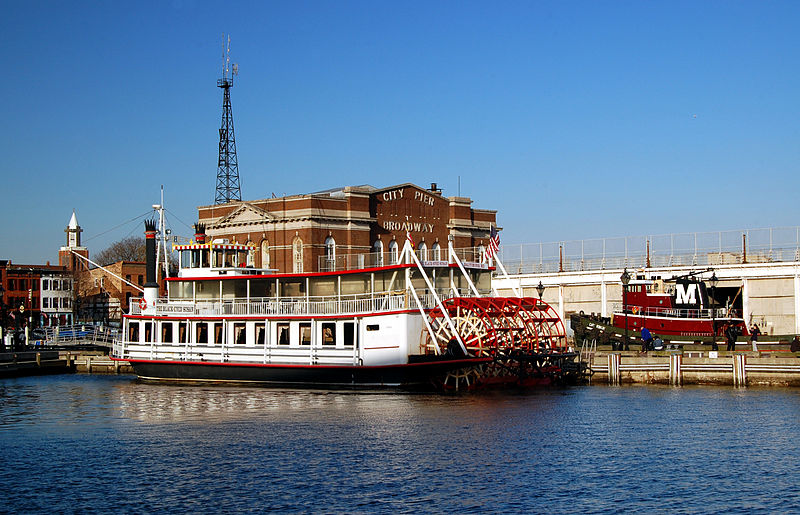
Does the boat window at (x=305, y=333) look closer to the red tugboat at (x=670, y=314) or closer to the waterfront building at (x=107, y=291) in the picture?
the red tugboat at (x=670, y=314)

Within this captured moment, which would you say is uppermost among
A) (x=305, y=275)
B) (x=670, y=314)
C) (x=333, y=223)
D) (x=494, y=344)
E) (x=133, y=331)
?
(x=333, y=223)

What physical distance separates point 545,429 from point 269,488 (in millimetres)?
10445

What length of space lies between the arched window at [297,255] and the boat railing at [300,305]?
16025mm

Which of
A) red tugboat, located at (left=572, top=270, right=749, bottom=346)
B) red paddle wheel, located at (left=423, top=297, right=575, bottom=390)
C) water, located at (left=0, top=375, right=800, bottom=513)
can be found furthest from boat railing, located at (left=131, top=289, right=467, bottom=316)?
red tugboat, located at (left=572, top=270, right=749, bottom=346)

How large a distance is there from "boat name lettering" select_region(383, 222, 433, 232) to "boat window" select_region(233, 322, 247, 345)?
24719 mm

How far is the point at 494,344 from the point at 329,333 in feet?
23.8

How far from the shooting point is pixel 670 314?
5316 cm

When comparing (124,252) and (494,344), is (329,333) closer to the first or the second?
(494,344)

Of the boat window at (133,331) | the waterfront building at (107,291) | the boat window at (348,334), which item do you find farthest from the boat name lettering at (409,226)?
the waterfront building at (107,291)

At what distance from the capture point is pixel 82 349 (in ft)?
195

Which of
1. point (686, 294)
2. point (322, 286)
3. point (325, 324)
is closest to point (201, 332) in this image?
point (322, 286)

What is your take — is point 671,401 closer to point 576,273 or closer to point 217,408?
point 217,408

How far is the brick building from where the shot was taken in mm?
61688

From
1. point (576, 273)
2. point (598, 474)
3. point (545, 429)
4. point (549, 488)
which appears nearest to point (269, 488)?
point (549, 488)
